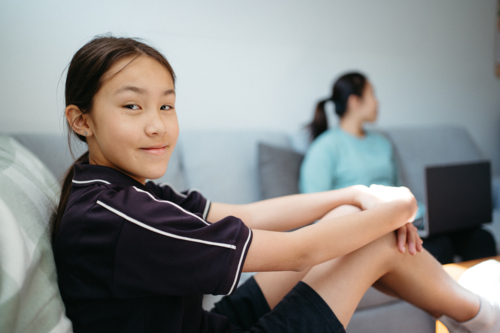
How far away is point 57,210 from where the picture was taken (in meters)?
0.61

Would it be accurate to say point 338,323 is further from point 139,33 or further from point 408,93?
point 408,93

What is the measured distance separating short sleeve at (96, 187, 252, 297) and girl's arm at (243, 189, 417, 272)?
5 cm

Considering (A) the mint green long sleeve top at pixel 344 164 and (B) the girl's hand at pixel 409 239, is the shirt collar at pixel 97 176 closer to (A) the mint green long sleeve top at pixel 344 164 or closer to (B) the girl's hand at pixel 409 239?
(B) the girl's hand at pixel 409 239

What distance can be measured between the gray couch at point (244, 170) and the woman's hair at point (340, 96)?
12cm

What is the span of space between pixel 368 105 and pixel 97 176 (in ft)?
4.50

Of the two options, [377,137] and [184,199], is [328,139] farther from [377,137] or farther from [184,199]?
[184,199]

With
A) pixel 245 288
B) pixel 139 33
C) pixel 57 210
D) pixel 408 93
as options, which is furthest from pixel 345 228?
pixel 408 93

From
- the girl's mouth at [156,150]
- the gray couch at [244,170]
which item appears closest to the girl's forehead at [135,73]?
the girl's mouth at [156,150]

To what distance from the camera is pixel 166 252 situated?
465mm

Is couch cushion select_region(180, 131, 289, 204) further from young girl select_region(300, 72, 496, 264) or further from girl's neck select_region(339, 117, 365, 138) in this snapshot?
girl's neck select_region(339, 117, 365, 138)

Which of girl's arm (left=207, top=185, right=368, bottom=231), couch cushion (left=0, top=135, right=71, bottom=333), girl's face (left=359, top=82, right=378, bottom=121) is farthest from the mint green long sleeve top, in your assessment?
couch cushion (left=0, top=135, right=71, bottom=333)

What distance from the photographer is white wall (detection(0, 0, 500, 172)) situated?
0.84m

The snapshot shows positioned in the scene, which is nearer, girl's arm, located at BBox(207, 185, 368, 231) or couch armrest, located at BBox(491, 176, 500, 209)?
girl's arm, located at BBox(207, 185, 368, 231)

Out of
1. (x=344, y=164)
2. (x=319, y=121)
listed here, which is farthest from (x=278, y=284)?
(x=319, y=121)
